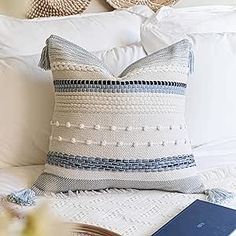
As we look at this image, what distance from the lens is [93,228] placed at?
0.88m

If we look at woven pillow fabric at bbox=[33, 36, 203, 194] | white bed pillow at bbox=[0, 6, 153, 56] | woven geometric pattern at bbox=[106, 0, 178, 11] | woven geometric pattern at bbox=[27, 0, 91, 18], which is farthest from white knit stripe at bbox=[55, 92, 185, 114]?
woven geometric pattern at bbox=[106, 0, 178, 11]

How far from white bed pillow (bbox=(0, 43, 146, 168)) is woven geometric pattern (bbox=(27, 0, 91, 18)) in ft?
1.14

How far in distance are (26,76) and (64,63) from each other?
0.74 feet

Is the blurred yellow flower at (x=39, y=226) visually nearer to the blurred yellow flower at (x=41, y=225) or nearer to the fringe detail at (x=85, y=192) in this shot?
the blurred yellow flower at (x=41, y=225)

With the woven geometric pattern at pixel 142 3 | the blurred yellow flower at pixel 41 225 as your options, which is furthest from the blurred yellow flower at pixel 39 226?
the woven geometric pattern at pixel 142 3

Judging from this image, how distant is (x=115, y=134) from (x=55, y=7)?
0.79 m

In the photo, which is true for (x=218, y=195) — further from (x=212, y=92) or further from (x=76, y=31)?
(x=76, y=31)

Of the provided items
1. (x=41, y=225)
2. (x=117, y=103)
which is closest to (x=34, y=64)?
(x=117, y=103)

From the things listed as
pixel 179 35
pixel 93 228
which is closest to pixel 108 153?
pixel 93 228

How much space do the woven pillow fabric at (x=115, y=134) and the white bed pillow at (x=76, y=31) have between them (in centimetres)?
35

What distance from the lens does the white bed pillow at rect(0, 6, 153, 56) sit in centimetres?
162

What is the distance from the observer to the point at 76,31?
1.72 metres

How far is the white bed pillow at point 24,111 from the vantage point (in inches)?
57.4

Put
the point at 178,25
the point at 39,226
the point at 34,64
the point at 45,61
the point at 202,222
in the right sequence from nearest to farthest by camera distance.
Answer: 1. the point at 39,226
2. the point at 202,222
3. the point at 45,61
4. the point at 34,64
5. the point at 178,25
